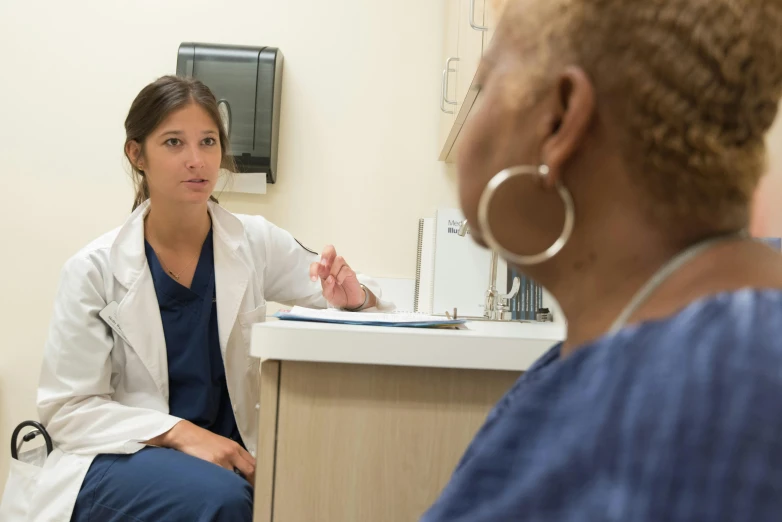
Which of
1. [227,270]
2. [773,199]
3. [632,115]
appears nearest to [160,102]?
[227,270]

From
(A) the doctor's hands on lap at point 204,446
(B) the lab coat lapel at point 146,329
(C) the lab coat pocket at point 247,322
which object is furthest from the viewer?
(C) the lab coat pocket at point 247,322

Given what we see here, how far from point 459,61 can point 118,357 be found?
4.01 ft

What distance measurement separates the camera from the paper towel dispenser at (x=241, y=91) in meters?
2.09

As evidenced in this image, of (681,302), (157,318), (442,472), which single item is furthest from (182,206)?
(681,302)

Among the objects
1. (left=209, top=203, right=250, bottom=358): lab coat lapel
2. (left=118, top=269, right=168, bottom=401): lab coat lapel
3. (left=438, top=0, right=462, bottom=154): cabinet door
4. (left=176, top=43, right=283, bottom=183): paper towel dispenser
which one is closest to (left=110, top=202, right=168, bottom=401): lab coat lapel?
(left=118, top=269, right=168, bottom=401): lab coat lapel

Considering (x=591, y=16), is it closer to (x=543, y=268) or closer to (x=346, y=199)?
(x=543, y=268)

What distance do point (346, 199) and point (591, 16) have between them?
1.87 metres

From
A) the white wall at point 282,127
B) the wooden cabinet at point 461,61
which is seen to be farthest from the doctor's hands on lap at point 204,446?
the white wall at point 282,127

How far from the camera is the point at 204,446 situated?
119 centimetres

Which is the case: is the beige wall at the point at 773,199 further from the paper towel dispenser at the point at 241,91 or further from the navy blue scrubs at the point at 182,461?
the paper towel dispenser at the point at 241,91

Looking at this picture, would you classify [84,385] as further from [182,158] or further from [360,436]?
[360,436]

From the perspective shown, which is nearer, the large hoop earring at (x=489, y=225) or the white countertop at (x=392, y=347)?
the large hoop earring at (x=489, y=225)

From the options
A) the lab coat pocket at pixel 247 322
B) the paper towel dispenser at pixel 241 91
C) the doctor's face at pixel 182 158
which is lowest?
the lab coat pocket at pixel 247 322

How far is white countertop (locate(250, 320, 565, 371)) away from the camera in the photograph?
0.82m
